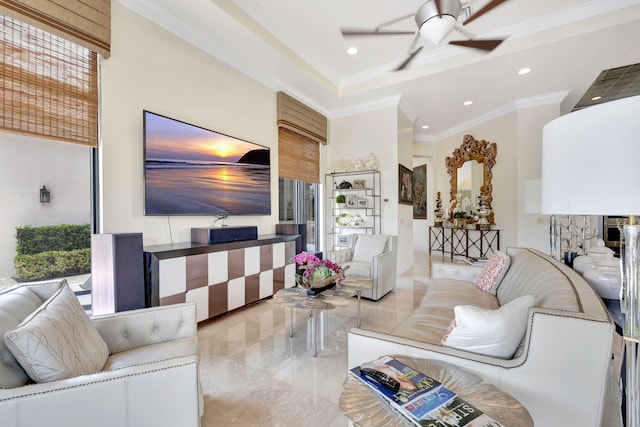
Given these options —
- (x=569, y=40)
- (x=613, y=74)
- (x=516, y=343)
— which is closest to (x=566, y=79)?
(x=613, y=74)

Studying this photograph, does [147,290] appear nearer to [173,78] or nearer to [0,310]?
[0,310]

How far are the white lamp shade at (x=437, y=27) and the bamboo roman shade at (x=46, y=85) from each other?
2810 mm

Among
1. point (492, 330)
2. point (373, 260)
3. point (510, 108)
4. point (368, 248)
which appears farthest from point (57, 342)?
point (510, 108)

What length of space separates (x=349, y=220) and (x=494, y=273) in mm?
2860

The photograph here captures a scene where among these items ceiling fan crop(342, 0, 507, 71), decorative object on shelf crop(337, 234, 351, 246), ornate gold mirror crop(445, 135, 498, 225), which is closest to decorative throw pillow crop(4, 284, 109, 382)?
ceiling fan crop(342, 0, 507, 71)

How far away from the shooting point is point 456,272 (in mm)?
2883

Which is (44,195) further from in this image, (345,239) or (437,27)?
(345,239)

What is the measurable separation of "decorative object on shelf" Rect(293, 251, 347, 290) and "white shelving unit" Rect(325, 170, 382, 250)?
2.54 m

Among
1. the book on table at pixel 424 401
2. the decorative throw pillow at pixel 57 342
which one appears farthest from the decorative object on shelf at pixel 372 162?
the decorative throw pillow at pixel 57 342

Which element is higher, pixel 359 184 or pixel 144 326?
pixel 359 184

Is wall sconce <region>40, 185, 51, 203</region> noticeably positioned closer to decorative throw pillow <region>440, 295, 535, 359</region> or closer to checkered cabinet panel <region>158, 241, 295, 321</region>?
checkered cabinet panel <region>158, 241, 295, 321</region>

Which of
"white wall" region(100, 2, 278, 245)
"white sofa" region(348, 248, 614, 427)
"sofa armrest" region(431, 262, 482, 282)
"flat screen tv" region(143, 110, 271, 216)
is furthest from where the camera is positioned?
"sofa armrest" region(431, 262, 482, 282)

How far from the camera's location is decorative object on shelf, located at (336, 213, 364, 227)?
5.05m

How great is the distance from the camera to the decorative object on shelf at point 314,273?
7.64 ft
